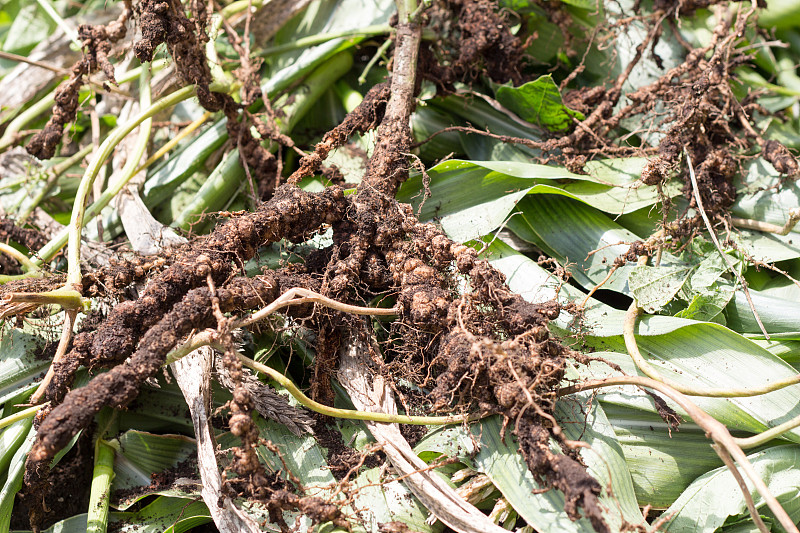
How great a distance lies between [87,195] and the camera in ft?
4.43

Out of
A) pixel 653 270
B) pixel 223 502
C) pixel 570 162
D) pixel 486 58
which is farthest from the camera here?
pixel 486 58

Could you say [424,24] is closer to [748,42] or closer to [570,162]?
[570,162]

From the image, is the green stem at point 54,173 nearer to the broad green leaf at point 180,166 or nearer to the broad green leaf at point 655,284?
the broad green leaf at point 180,166

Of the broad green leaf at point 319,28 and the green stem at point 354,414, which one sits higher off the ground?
the broad green leaf at point 319,28

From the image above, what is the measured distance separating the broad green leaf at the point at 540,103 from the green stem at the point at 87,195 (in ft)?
2.62

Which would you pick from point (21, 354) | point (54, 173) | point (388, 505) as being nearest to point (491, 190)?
point (388, 505)

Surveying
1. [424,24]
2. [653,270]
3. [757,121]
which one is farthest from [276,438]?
[757,121]

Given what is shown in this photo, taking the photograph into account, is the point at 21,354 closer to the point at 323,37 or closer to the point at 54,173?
the point at 54,173

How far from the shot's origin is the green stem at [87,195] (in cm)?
127

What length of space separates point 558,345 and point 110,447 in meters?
0.91

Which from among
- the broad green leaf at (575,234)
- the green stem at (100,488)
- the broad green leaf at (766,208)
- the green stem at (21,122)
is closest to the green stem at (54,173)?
the green stem at (21,122)

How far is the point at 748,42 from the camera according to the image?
183 cm

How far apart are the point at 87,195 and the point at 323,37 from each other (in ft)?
2.56

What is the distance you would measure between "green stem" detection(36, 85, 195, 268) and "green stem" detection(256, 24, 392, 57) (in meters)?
0.43
